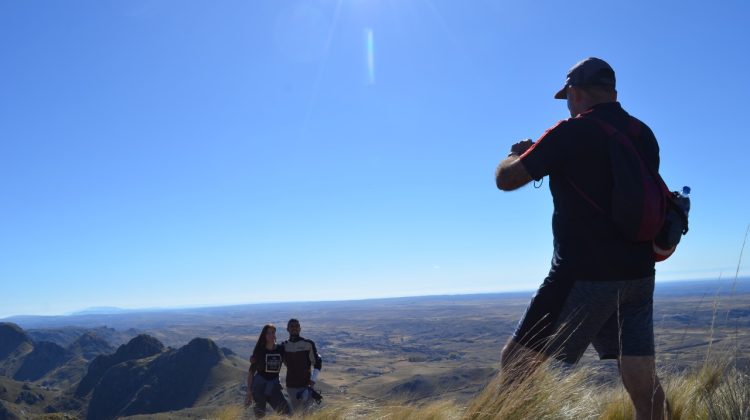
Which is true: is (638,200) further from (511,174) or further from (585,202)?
(511,174)

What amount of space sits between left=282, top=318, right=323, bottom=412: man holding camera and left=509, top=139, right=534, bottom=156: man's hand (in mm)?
7926

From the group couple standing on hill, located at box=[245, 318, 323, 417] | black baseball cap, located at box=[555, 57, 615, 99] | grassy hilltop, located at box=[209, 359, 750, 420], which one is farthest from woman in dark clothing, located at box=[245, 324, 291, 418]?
black baseball cap, located at box=[555, 57, 615, 99]

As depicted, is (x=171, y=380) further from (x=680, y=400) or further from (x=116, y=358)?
(x=680, y=400)

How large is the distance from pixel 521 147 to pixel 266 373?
27.7ft

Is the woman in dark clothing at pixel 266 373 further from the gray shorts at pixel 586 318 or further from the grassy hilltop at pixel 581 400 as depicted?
the gray shorts at pixel 586 318

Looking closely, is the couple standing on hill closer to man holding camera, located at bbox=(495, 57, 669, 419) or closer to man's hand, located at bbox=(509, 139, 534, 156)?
man holding camera, located at bbox=(495, 57, 669, 419)

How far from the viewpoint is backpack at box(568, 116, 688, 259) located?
277cm

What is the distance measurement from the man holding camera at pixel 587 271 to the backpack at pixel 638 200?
0.19 ft

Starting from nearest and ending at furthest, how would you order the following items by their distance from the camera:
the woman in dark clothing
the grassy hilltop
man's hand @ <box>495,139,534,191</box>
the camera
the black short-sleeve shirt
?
the black short-sleeve shirt < man's hand @ <box>495,139,534,191</box> < the grassy hilltop < the camera < the woman in dark clothing

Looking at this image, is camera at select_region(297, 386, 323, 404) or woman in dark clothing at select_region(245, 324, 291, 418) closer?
camera at select_region(297, 386, 323, 404)

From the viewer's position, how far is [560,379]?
12.4 feet

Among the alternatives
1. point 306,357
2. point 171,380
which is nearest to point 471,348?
point 171,380

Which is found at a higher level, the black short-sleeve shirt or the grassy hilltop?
the black short-sleeve shirt

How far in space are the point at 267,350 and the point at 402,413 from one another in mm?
6050
